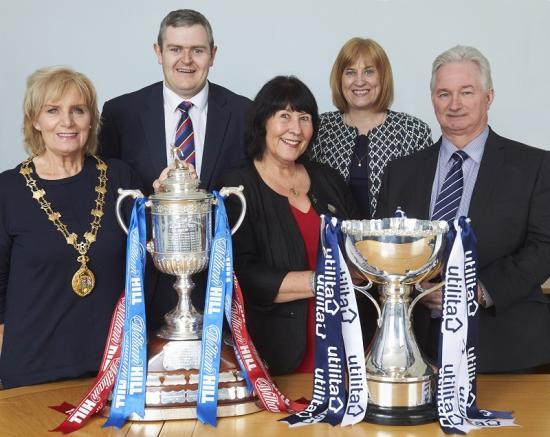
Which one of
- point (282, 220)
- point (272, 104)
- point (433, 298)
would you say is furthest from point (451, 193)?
point (272, 104)

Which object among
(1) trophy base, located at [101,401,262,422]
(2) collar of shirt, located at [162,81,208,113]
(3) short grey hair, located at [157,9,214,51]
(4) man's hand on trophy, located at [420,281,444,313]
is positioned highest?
(3) short grey hair, located at [157,9,214,51]

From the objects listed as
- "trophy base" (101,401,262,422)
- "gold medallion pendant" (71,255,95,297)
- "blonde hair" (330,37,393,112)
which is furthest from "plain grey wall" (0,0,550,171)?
"trophy base" (101,401,262,422)

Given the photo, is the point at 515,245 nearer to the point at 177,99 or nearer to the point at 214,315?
the point at 214,315

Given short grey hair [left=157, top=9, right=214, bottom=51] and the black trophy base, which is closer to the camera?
the black trophy base

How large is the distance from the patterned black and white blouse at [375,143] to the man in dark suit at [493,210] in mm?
529

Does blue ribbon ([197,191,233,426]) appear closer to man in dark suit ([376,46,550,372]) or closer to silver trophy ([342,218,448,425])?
silver trophy ([342,218,448,425])

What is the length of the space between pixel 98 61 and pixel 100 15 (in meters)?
0.23

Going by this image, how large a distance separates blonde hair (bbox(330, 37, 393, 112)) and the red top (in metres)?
0.80

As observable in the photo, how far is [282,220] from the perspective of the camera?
9.11 feet

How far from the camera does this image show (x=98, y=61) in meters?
4.48

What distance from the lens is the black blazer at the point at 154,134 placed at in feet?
10.3

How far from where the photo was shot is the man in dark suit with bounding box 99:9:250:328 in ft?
Result: 10.3

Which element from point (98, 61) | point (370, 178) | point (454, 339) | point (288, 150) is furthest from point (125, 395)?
point (98, 61)

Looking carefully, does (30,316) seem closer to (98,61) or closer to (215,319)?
(215,319)
